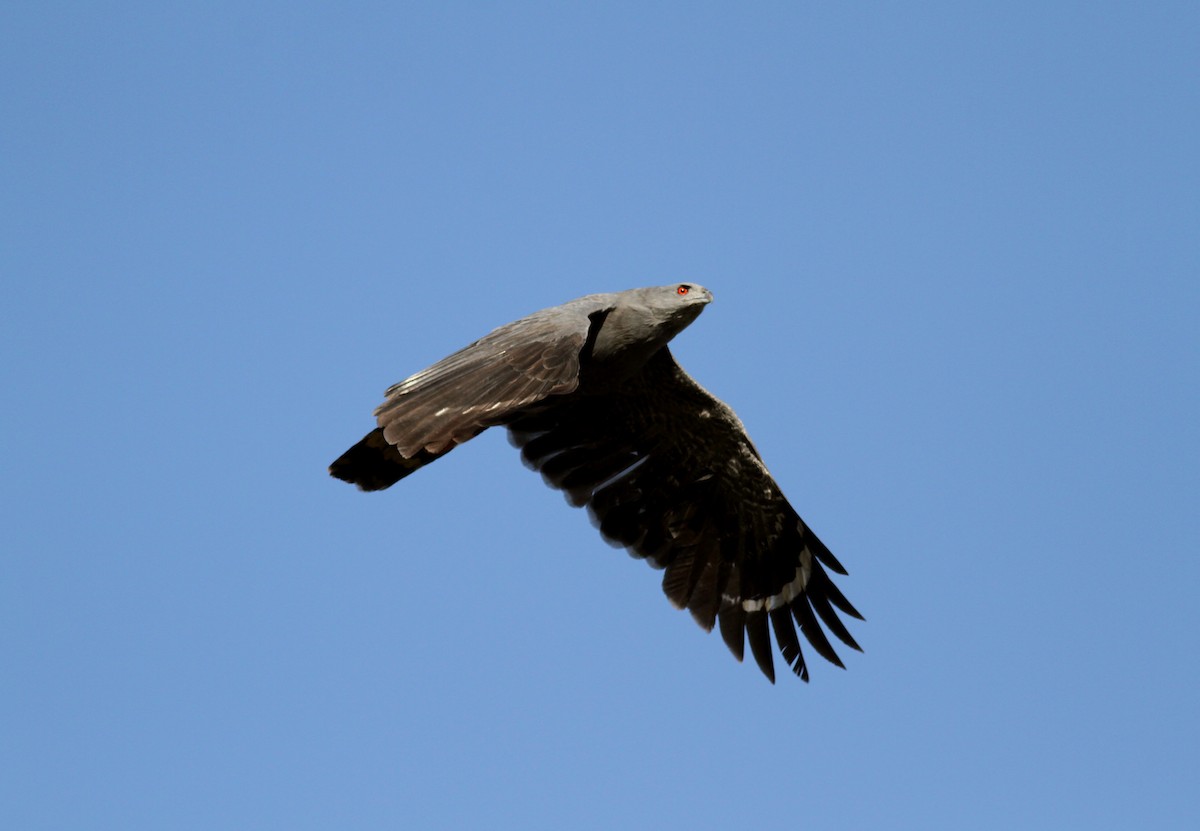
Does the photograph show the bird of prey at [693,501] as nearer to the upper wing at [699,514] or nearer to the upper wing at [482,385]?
the upper wing at [699,514]

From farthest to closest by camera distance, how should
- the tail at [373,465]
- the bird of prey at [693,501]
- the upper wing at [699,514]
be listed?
the upper wing at [699,514], the bird of prey at [693,501], the tail at [373,465]

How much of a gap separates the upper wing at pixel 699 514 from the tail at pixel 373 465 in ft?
6.20

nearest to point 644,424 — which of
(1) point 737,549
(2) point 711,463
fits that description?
(2) point 711,463

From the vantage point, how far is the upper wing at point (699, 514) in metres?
12.2

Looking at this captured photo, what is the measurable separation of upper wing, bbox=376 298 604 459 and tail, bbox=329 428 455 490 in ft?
3.71

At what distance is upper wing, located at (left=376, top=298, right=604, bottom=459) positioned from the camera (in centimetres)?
848

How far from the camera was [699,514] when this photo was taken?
1253cm

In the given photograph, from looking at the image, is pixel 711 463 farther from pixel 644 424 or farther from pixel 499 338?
pixel 499 338

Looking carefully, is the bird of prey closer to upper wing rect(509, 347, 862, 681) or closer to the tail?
upper wing rect(509, 347, 862, 681)

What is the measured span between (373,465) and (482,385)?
1952 millimetres

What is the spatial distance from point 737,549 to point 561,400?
2136 millimetres

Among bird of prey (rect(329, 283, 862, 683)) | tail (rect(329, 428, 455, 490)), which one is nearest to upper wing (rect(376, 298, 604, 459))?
tail (rect(329, 428, 455, 490))

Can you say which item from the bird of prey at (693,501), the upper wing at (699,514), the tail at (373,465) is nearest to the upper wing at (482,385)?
the tail at (373,465)

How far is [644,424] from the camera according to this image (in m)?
12.1
